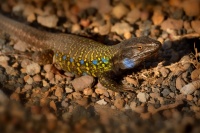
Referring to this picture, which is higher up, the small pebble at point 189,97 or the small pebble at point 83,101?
the small pebble at point 189,97

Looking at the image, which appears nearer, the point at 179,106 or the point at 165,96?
the point at 179,106

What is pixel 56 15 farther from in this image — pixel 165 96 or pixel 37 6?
pixel 165 96

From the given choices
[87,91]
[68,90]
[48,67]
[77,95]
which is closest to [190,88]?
[87,91]

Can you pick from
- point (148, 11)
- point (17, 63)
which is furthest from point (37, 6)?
point (148, 11)

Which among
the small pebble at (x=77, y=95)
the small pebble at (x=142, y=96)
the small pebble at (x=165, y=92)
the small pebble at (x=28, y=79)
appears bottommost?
the small pebble at (x=77, y=95)

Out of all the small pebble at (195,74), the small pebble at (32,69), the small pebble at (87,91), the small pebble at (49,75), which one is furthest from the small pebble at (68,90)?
the small pebble at (195,74)

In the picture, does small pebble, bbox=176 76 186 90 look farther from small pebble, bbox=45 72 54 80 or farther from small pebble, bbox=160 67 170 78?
small pebble, bbox=45 72 54 80

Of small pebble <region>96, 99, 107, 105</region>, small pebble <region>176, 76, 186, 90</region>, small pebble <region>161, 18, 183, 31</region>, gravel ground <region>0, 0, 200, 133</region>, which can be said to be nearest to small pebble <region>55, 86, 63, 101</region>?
gravel ground <region>0, 0, 200, 133</region>

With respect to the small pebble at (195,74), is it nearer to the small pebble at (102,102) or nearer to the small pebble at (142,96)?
the small pebble at (142,96)
